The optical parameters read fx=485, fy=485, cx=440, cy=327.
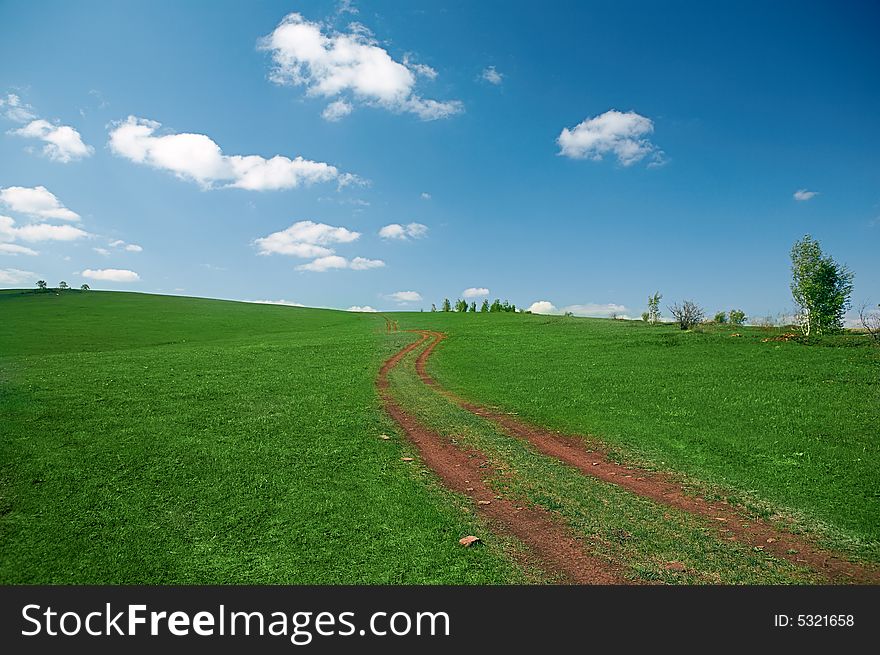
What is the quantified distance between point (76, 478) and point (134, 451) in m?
1.92

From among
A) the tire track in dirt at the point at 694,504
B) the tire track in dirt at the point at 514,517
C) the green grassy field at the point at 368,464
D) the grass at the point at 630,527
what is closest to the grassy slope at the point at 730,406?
the green grassy field at the point at 368,464

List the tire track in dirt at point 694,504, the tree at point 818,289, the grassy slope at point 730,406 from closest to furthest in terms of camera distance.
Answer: the tire track in dirt at point 694,504 < the grassy slope at point 730,406 < the tree at point 818,289

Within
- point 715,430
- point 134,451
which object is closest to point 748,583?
point 715,430

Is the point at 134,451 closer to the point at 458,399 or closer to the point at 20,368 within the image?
the point at 458,399

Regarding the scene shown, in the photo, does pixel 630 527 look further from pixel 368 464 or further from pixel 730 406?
pixel 730 406

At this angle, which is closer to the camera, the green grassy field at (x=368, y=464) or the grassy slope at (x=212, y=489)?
the grassy slope at (x=212, y=489)

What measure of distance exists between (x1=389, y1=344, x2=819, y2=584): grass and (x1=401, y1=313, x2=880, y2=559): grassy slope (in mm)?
2428

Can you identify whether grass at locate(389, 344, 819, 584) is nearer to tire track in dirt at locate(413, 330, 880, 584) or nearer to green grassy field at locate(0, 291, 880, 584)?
green grassy field at locate(0, 291, 880, 584)

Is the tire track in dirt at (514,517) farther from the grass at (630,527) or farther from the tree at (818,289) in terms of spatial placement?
the tree at (818,289)

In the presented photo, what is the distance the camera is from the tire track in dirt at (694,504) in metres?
8.77

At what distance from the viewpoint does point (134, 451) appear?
527 inches

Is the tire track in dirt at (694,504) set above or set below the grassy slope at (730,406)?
below

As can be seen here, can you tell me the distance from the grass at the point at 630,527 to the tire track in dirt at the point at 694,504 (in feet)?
1.23

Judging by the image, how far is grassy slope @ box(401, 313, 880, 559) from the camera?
1215 centimetres
